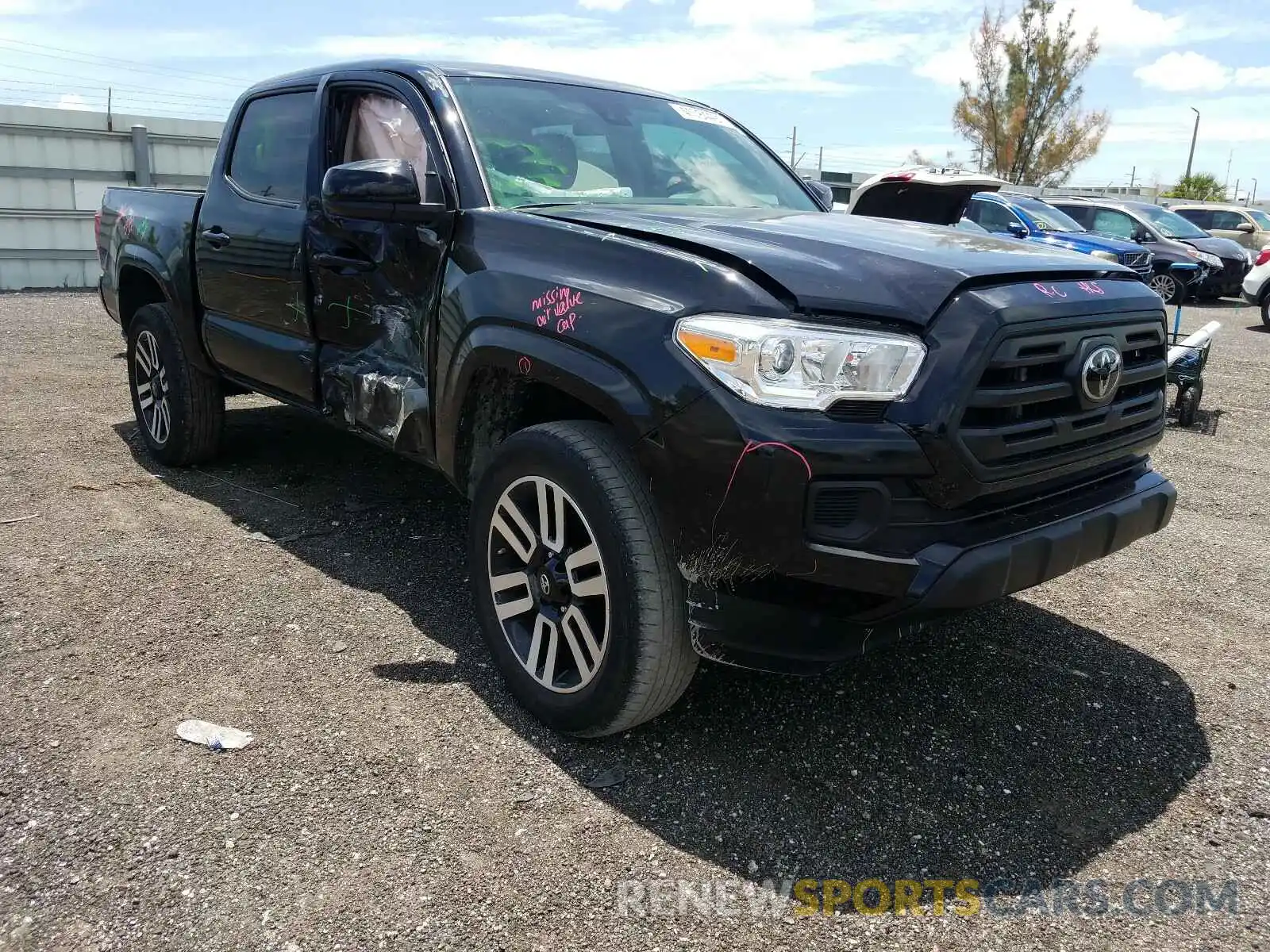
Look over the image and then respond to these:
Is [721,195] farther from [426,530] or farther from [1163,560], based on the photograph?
[1163,560]

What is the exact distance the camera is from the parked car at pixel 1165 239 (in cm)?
1564

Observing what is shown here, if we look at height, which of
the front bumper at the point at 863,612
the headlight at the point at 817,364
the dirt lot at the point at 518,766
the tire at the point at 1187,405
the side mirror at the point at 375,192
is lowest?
the dirt lot at the point at 518,766

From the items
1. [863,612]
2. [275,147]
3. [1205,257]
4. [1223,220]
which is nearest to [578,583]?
[863,612]

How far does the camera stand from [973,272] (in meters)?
2.46

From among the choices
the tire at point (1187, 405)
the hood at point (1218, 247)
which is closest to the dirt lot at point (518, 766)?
the tire at point (1187, 405)

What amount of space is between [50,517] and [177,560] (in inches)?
36.3

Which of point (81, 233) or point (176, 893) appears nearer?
point (176, 893)

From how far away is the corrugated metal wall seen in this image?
1326 cm

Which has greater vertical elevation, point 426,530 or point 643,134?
point 643,134

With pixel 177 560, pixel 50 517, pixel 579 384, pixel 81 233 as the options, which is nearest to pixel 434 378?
pixel 579 384

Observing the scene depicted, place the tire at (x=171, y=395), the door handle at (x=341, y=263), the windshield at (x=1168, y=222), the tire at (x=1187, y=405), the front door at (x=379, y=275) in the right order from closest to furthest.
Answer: the front door at (x=379, y=275), the door handle at (x=341, y=263), the tire at (x=171, y=395), the tire at (x=1187, y=405), the windshield at (x=1168, y=222)

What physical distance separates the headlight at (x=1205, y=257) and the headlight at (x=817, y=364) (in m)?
15.8

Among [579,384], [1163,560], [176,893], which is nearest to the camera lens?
[176,893]

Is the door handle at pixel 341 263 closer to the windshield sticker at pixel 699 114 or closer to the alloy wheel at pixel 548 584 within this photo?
the alloy wheel at pixel 548 584
